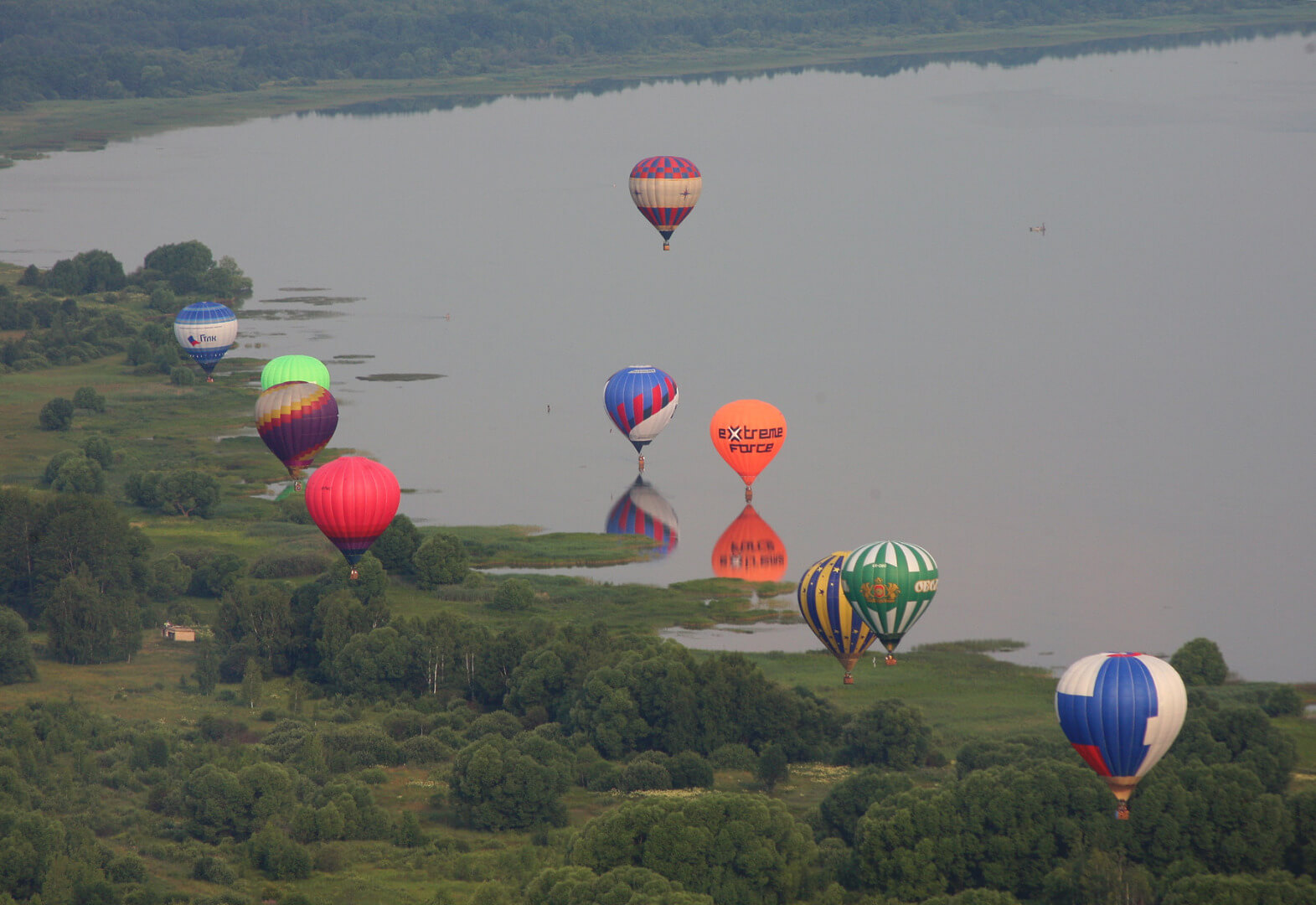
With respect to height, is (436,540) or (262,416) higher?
(262,416)

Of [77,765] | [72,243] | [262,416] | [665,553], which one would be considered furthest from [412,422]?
[72,243]

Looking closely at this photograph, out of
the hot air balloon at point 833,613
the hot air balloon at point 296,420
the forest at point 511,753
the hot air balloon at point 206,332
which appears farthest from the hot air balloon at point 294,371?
the hot air balloon at point 833,613

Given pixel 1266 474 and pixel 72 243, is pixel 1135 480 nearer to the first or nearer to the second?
pixel 1266 474

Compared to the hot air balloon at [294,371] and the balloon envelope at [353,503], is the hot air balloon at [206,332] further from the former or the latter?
the balloon envelope at [353,503]

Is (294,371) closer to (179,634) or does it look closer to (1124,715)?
(179,634)

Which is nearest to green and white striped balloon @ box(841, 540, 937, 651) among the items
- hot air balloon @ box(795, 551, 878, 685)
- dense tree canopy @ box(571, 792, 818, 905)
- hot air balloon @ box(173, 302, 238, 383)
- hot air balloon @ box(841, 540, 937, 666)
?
hot air balloon @ box(841, 540, 937, 666)

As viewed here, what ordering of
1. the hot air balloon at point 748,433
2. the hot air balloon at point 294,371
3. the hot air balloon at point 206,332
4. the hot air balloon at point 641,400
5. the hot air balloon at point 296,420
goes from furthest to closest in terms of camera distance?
the hot air balloon at point 206,332, the hot air balloon at point 294,371, the hot air balloon at point 641,400, the hot air balloon at point 748,433, the hot air balloon at point 296,420
